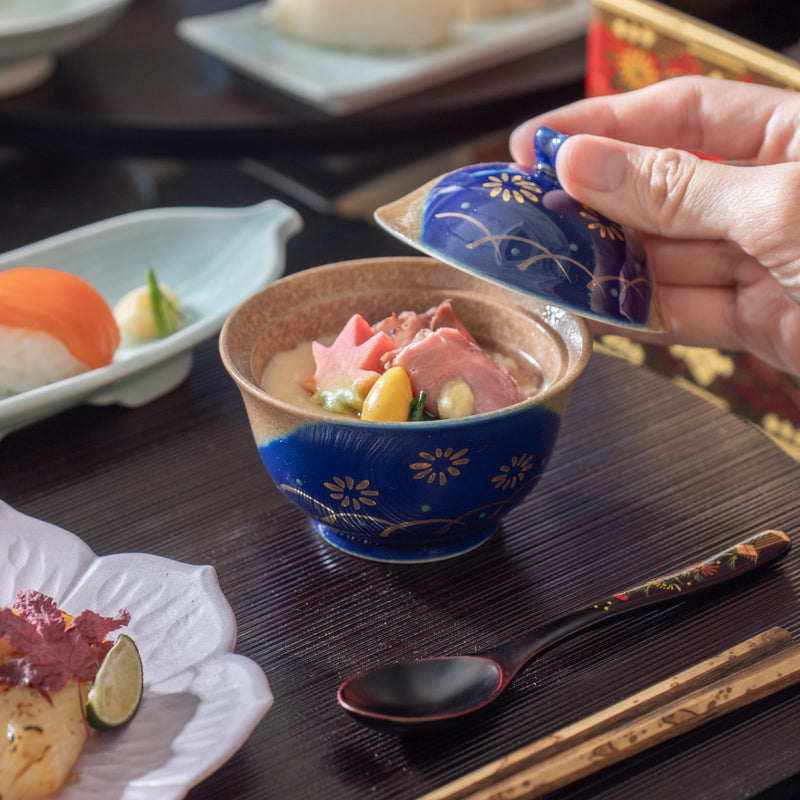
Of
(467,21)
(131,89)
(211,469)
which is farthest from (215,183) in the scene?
(211,469)

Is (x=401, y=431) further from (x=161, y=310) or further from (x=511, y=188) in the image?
(x=161, y=310)

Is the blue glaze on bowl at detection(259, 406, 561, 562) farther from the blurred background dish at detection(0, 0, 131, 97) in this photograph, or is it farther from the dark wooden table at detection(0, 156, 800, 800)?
the blurred background dish at detection(0, 0, 131, 97)

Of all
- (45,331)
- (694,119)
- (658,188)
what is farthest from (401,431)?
(694,119)

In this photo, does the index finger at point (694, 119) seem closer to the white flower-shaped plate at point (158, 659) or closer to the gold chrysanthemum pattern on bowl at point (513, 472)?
the gold chrysanthemum pattern on bowl at point (513, 472)

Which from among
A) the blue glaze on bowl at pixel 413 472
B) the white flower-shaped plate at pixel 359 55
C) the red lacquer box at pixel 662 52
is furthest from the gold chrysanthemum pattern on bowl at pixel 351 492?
the white flower-shaped plate at pixel 359 55

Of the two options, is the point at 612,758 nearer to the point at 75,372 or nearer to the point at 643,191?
the point at 643,191

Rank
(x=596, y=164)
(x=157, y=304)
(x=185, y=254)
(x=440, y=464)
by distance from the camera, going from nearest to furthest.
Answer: (x=440, y=464) < (x=596, y=164) < (x=157, y=304) < (x=185, y=254)

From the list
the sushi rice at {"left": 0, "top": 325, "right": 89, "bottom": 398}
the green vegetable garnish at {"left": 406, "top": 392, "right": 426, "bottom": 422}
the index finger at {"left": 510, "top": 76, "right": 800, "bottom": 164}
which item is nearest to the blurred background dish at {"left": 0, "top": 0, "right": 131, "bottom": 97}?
the sushi rice at {"left": 0, "top": 325, "right": 89, "bottom": 398}
